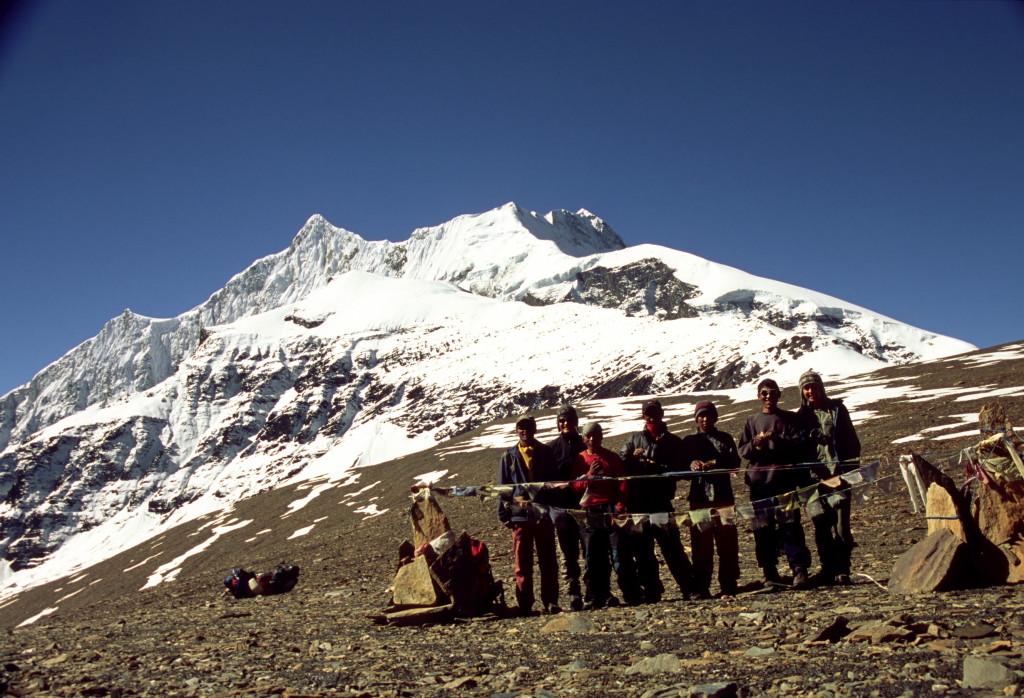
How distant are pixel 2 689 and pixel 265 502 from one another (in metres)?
50.6

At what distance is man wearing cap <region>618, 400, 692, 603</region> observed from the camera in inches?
365

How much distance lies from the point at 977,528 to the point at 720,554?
265 centimetres

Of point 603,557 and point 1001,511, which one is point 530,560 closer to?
point 603,557

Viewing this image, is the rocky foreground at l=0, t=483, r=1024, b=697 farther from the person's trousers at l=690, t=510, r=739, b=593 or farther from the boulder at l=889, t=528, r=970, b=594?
the person's trousers at l=690, t=510, r=739, b=593

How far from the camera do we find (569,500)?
9.65 metres

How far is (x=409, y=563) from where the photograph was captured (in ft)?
32.8

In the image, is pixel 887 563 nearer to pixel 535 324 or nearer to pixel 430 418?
pixel 430 418

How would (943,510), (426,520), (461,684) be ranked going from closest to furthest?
(461,684) → (943,510) → (426,520)

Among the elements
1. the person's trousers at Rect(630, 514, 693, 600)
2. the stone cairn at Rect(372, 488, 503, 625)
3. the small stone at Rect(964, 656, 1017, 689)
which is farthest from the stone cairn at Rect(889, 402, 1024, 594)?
the stone cairn at Rect(372, 488, 503, 625)

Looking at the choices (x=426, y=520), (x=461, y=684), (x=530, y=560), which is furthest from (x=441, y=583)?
(x=461, y=684)

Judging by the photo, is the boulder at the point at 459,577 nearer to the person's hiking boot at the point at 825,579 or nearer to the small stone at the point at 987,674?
the person's hiking boot at the point at 825,579

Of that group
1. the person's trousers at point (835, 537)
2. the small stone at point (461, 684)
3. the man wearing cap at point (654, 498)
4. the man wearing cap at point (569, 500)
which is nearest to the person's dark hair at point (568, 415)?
the man wearing cap at point (569, 500)

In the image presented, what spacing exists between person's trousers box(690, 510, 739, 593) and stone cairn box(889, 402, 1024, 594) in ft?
5.73

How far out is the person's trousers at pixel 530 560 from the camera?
9.52m
